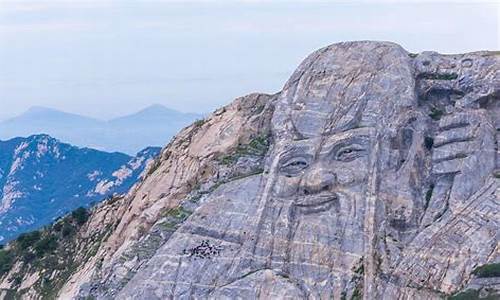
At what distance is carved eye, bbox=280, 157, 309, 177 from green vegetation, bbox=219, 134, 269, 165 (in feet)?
9.44

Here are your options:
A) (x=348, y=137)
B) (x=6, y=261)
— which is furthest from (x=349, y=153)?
(x=6, y=261)

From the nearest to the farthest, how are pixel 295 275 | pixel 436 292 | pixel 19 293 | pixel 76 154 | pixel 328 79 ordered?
pixel 436 292, pixel 295 275, pixel 328 79, pixel 19 293, pixel 76 154

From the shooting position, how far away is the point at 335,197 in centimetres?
5531

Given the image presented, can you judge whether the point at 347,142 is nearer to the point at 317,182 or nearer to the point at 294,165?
the point at 317,182

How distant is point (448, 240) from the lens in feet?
169

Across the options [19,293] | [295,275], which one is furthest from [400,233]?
[19,293]

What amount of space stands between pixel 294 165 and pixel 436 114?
9.13 meters

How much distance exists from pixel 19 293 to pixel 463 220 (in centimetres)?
3046

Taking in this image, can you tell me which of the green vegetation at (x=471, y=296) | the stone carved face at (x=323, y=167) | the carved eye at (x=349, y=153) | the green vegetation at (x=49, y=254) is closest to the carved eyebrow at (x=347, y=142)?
the stone carved face at (x=323, y=167)

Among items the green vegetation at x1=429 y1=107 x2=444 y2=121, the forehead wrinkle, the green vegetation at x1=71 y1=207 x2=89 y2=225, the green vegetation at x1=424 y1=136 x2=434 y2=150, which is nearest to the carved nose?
the forehead wrinkle

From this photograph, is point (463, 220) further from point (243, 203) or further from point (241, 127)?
point (241, 127)

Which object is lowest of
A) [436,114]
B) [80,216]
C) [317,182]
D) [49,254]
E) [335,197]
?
[49,254]

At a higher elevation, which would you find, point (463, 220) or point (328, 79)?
point (328, 79)

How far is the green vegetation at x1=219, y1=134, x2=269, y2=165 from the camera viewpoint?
60.4 m
